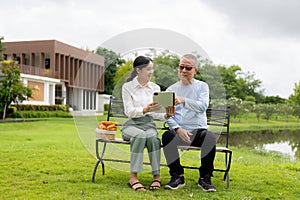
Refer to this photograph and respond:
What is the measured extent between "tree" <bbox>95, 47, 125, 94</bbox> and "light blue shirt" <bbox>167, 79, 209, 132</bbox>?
643mm

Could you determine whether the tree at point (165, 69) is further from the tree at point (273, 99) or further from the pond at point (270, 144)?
the tree at point (273, 99)

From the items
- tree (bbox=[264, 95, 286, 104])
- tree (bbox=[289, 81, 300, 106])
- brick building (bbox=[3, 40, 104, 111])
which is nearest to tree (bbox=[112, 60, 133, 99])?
brick building (bbox=[3, 40, 104, 111])

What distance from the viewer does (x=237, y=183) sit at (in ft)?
12.9

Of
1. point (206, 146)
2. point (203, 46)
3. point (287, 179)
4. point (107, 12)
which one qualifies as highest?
point (107, 12)

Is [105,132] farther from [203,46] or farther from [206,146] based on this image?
[203,46]

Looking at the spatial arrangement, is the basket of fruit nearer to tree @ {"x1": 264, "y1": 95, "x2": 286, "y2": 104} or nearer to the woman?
the woman

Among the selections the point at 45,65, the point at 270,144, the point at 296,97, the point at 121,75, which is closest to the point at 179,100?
the point at 121,75

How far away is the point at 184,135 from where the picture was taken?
3.66 metres

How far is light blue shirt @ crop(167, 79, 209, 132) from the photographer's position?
12.3 ft

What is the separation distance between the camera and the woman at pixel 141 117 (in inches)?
139

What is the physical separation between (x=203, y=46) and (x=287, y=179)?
1773 mm

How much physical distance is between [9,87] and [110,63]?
16379mm

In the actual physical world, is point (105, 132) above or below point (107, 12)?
below

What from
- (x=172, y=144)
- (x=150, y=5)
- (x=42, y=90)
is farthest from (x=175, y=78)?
(x=42, y=90)
